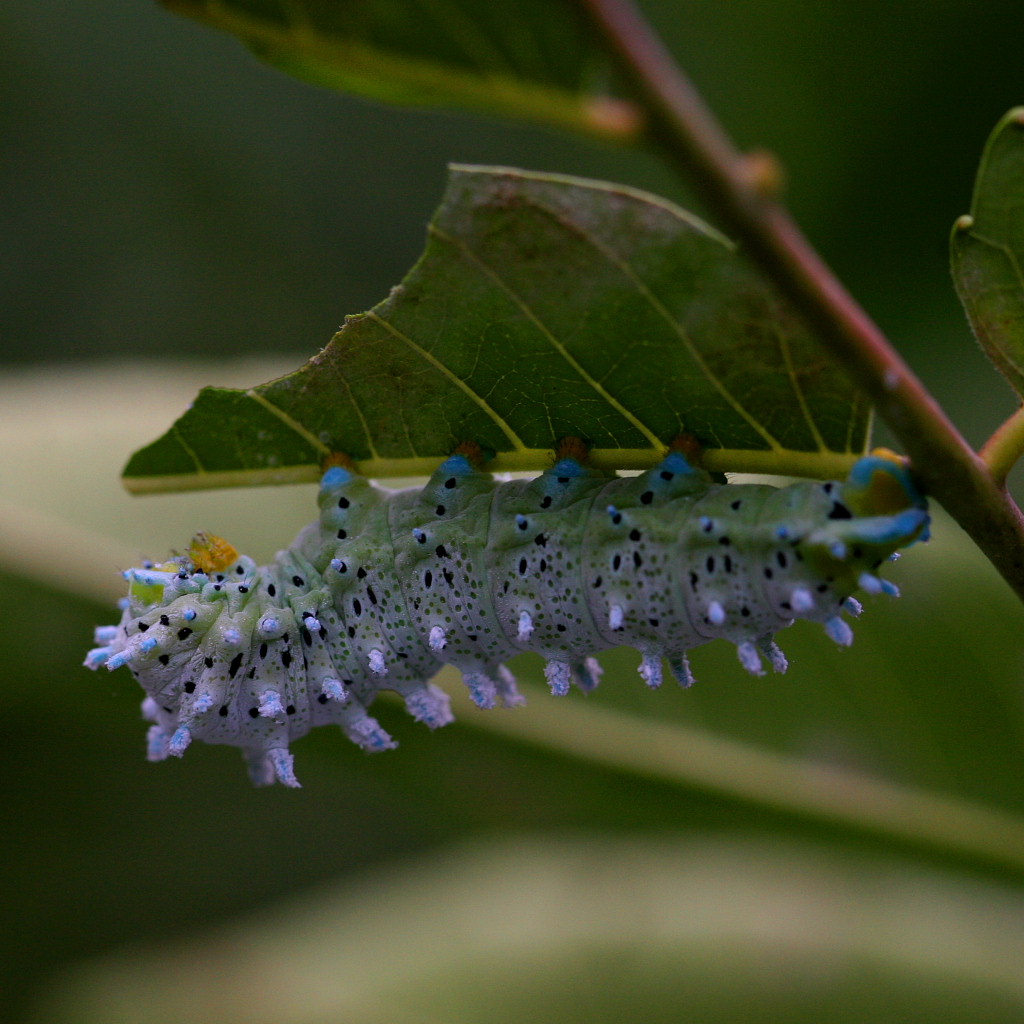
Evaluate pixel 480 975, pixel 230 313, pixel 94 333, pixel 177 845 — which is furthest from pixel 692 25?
pixel 177 845

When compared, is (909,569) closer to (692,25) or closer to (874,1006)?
(874,1006)

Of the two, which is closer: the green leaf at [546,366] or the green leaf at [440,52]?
the green leaf at [440,52]

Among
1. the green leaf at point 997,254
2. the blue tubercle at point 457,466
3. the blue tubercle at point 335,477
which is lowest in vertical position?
the green leaf at point 997,254

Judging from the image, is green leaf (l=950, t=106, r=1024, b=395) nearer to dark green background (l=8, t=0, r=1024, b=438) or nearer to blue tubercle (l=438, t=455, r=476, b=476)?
blue tubercle (l=438, t=455, r=476, b=476)

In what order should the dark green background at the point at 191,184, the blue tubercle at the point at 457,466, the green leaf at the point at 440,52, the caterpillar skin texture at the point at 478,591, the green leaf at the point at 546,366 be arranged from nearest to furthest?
the green leaf at the point at 440,52 < the green leaf at the point at 546,366 < the caterpillar skin texture at the point at 478,591 < the blue tubercle at the point at 457,466 < the dark green background at the point at 191,184

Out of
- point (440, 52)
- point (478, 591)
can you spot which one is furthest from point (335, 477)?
point (440, 52)

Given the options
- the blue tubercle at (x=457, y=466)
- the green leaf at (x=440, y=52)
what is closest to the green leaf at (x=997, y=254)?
the green leaf at (x=440, y=52)

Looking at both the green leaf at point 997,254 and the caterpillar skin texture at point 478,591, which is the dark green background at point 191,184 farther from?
the green leaf at point 997,254
